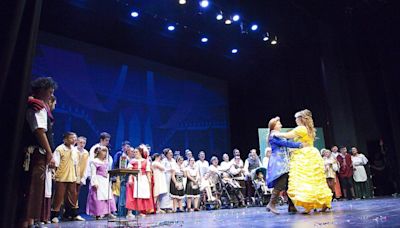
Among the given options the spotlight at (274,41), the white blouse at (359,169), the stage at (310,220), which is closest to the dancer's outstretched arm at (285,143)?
the stage at (310,220)

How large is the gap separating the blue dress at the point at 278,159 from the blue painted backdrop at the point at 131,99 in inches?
229

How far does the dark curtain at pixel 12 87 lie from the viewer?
140 cm

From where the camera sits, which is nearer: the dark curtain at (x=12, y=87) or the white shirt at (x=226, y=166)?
the dark curtain at (x=12, y=87)

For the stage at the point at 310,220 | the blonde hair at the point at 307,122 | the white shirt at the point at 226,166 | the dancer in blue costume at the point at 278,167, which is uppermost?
the blonde hair at the point at 307,122

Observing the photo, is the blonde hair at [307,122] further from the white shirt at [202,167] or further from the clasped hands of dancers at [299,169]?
the white shirt at [202,167]

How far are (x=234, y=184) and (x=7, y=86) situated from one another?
866cm

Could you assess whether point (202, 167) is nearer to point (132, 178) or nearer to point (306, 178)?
point (132, 178)

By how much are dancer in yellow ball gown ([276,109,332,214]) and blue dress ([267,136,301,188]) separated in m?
0.08

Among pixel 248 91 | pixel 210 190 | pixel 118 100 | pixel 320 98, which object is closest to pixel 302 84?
pixel 320 98

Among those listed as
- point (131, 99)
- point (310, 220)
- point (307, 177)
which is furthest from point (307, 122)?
point (131, 99)

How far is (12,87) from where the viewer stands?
58.3 inches

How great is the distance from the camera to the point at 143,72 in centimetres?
1093

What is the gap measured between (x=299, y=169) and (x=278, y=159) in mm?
356

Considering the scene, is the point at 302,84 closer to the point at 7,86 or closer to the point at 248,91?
the point at 248,91
